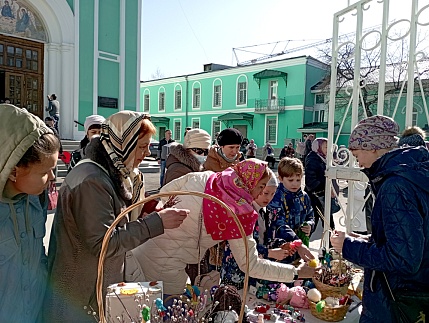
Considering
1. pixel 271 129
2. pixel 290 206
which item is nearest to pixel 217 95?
pixel 271 129

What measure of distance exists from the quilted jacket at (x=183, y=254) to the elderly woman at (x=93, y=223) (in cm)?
22

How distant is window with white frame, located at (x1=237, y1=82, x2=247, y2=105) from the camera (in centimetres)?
2710

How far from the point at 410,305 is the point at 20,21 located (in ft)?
45.2

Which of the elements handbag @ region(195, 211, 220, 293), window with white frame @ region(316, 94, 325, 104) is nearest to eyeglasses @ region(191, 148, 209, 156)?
handbag @ region(195, 211, 220, 293)

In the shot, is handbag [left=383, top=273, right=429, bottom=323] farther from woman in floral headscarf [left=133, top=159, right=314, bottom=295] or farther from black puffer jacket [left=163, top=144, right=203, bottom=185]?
black puffer jacket [left=163, top=144, right=203, bottom=185]

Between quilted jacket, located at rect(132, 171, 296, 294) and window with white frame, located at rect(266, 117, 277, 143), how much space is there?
967 inches

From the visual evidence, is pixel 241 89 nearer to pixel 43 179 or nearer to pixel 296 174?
pixel 296 174

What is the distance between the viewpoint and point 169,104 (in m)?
31.0

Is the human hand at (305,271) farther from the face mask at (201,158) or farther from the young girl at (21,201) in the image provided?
the face mask at (201,158)

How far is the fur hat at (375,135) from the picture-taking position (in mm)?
1763

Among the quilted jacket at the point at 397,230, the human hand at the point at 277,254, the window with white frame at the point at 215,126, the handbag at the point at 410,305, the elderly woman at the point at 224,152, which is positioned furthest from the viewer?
the window with white frame at the point at 215,126

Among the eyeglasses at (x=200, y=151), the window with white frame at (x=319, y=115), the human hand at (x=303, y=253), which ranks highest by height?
the window with white frame at (x=319, y=115)

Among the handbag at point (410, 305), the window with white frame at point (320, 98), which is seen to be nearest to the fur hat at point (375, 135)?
the handbag at point (410, 305)

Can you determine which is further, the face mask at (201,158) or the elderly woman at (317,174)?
the elderly woman at (317,174)
